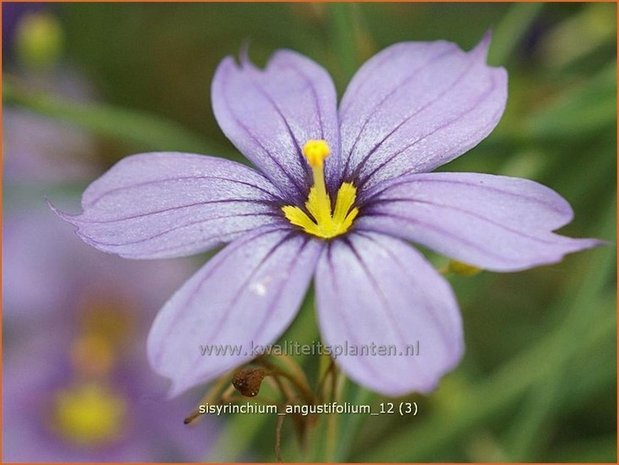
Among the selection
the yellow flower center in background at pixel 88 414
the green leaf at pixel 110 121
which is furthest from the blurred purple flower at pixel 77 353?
the green leaf at pixel 110 121

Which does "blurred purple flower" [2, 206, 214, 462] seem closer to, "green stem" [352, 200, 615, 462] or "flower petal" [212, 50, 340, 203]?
"green stem" [352, 200, 615, 462]

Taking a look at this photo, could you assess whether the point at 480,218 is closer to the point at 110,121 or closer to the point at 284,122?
the point at 284,122

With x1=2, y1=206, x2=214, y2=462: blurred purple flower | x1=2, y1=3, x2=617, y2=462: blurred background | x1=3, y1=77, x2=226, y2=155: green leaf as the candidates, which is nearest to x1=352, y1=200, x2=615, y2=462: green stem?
x1=2, y1=3, x2=617, y2=462: blurred background

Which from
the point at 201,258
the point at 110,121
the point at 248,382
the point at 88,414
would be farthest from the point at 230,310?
the point at 88,414

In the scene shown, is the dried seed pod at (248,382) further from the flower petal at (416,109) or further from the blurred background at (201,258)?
the blurred background at (201,258)

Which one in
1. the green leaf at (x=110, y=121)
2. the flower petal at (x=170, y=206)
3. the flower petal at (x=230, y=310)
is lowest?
the flower petal at (x=230, y=310)

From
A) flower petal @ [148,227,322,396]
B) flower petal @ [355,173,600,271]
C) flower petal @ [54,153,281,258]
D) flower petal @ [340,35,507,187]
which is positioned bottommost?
flower petal @ [148,227,322,396]

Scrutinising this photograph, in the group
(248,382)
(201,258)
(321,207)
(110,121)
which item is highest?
(110,121)

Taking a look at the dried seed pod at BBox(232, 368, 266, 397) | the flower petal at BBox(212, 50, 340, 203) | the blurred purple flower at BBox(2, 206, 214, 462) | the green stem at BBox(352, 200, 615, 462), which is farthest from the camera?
the blurred purple flower at BBox(2, 206, 214, 462)
